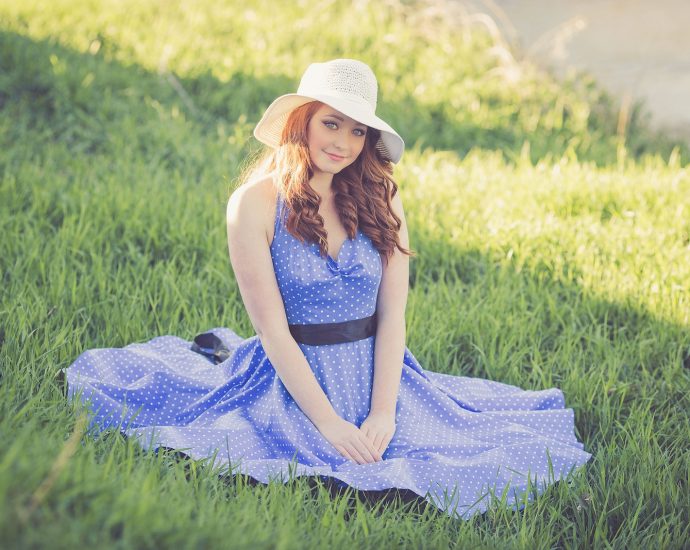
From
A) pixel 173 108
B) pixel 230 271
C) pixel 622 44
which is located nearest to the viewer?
pixel 230 271

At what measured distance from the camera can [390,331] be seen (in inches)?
101

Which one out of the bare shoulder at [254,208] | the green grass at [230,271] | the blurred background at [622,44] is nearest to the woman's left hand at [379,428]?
the green grass at [230,271]

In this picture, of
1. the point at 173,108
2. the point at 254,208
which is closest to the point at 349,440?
the point at 254,208

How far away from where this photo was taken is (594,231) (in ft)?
12.3

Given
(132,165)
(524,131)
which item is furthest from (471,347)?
(524,131)

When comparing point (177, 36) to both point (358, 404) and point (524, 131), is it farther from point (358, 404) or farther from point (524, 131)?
point (358, 404)

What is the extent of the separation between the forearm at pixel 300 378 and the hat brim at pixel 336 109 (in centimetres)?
60

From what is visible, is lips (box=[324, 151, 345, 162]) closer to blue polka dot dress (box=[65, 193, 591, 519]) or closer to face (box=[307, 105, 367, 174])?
face (box=[307, 105, 367, 174])

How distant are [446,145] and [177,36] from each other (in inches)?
82.0

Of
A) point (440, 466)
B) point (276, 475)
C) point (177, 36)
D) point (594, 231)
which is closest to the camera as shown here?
point (276, 475)

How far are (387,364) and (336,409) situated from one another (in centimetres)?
20

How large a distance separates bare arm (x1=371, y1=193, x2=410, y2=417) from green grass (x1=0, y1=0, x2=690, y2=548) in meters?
0.38

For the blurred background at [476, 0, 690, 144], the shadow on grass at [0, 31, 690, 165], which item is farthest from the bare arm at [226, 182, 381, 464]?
the blurred background at [476, 0, 690, 144]

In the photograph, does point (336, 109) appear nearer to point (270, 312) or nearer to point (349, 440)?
point (270, 312)
